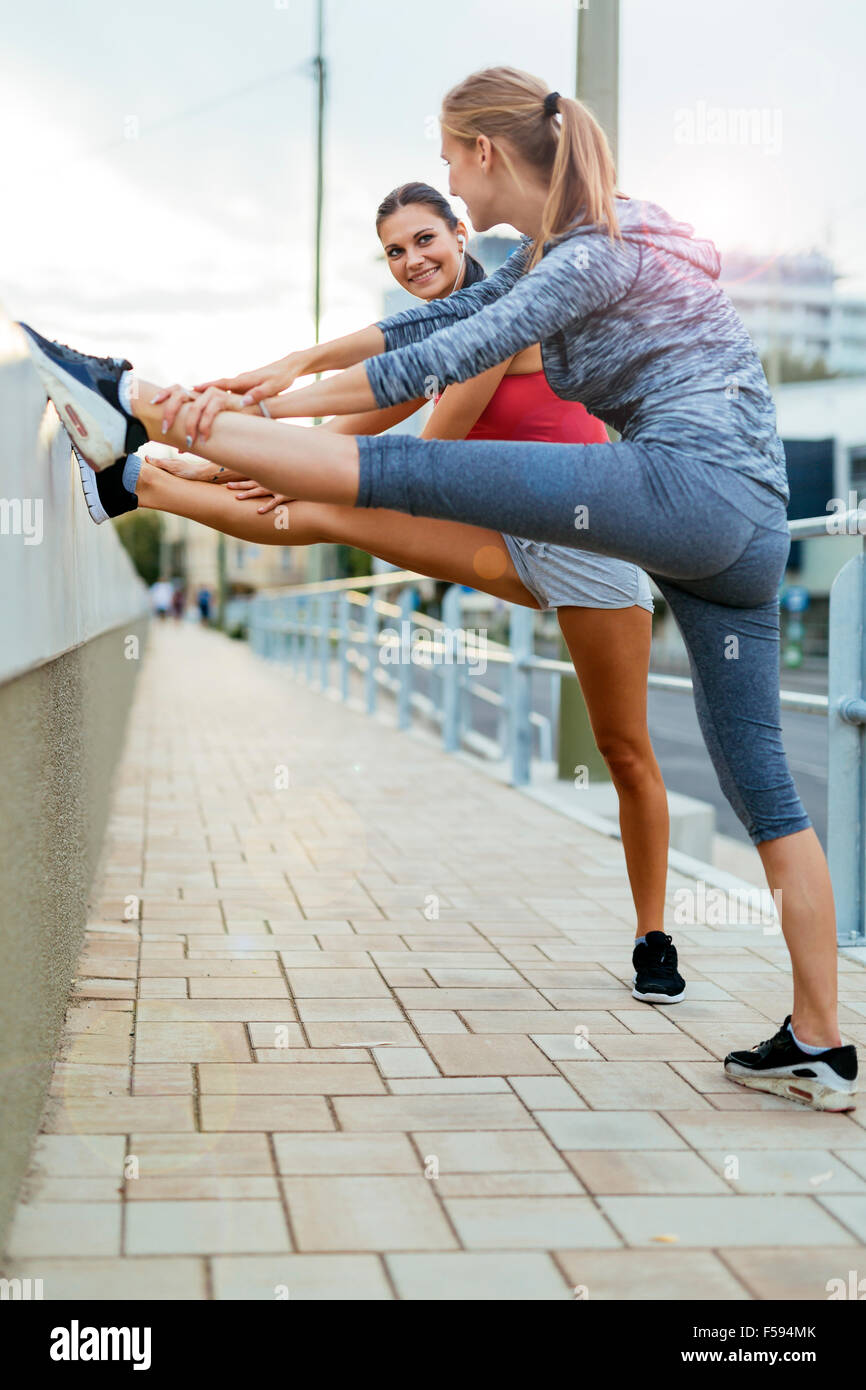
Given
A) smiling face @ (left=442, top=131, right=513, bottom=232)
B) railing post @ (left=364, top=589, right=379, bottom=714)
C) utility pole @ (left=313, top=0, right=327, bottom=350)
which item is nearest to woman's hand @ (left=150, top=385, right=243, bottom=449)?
smiling face @ (left=442, top=131, right=513, bottom=232)

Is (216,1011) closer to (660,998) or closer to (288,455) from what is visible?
(660,998)

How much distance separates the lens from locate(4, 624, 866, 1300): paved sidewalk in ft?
6.04

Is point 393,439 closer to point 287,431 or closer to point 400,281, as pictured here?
point 287,431

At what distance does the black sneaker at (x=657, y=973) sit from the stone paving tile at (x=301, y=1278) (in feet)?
4.63

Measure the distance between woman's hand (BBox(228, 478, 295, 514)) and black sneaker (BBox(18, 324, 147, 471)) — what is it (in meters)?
0.31

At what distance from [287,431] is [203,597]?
59557 millimetres

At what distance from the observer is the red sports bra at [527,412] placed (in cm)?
309

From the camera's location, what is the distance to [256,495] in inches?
108

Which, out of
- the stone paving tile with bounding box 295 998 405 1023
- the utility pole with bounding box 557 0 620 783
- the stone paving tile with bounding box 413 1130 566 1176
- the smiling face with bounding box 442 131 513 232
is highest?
the utility pole with bounding box 557 0 620 783

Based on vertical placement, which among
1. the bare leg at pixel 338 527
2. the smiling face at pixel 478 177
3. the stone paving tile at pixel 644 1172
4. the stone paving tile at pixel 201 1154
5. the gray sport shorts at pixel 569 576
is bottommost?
the stone paving tile at pixel 644 1172

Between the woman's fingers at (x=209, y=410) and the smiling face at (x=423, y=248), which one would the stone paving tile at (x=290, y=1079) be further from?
the smiling face at (x=423, y=248)

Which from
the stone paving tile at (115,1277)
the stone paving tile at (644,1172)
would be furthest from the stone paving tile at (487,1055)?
the stone paving tile at (115,1277)

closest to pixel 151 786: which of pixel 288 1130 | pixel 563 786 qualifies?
pixel 563 786

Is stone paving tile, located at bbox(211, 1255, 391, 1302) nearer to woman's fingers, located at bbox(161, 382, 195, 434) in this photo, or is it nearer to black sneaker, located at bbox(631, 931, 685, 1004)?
woman's fingers, located at bbox(161, 382, 195, 434)
